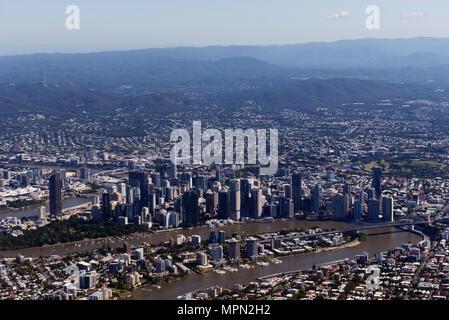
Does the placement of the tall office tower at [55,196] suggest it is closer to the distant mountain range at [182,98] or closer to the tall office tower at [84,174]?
the tall office tower at [84,174]

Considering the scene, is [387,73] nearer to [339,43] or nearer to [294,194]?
[339,43]

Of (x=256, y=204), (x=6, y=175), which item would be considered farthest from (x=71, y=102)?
(x=256, y=204)

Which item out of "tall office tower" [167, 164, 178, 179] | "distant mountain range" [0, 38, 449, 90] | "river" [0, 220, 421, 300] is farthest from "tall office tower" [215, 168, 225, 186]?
"distant mountain range" [0, 38, 449, 90]

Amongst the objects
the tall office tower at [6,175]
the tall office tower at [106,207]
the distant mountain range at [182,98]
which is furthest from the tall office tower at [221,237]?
the distant mountain range at [182,98]

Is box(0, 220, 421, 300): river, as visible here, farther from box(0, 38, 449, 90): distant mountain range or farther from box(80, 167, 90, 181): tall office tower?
box(0, 38, 449, 90): distant mountain range

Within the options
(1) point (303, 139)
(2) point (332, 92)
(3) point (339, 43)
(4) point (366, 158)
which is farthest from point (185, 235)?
(3) point (339, 43)
